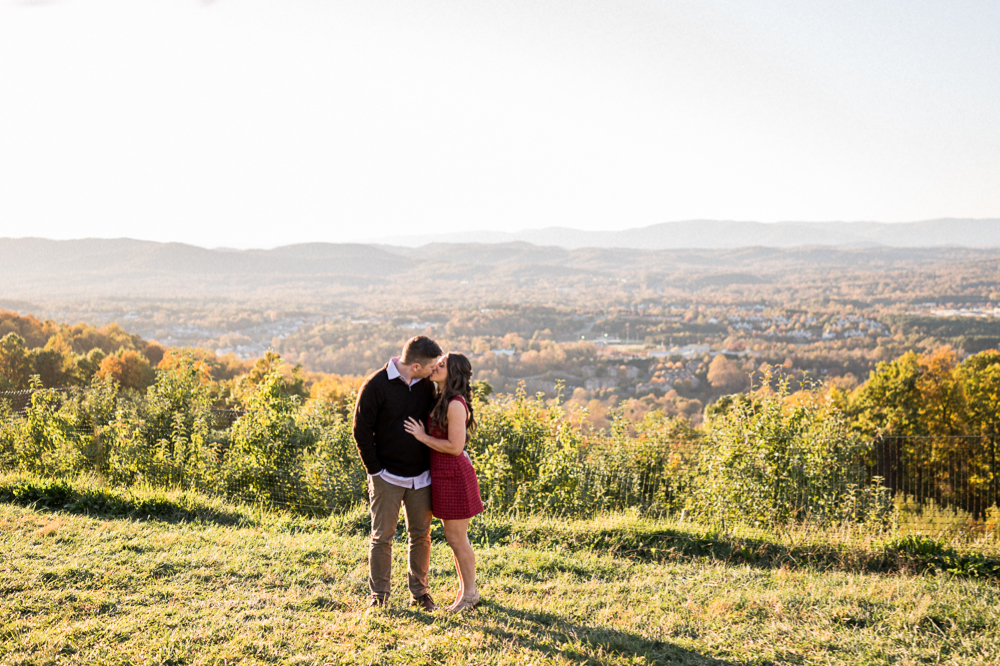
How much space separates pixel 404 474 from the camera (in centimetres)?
412

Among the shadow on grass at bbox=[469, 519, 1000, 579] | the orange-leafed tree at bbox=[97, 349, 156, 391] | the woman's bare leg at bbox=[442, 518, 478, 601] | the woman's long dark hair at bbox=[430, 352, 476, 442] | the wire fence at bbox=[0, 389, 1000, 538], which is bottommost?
the orange-leafed tree at bbox=[97, 349, 156, 391]

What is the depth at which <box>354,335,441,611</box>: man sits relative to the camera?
400cm

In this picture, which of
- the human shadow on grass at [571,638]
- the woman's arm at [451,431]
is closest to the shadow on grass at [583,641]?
the human shadow on grass at [571,638]

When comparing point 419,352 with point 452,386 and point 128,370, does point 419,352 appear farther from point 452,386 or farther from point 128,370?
point 128,370

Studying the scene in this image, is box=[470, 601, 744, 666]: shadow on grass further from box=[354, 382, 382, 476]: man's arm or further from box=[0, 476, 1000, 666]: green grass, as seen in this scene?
box=[354, 382, 382, 476]: man's arm

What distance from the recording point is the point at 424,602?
4301mm

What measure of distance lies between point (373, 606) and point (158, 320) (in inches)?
4329

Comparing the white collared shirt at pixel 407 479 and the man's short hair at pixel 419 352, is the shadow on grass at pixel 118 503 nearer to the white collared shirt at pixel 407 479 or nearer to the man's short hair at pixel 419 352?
the white collared shirt at pixel 407 479

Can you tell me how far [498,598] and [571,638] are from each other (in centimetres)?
84

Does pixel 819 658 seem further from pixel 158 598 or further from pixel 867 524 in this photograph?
pixel 158 598

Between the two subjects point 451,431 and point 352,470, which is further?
point 352,470

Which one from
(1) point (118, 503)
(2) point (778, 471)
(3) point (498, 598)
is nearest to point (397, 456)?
(3) point (498, 598)

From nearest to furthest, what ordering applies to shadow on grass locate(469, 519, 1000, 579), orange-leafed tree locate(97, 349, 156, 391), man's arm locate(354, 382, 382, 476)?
man's arm locate(354, 382, 382, 476)
shadow on grass locate(469, 519, 1000, 579)
orange-leafed tree locate(97, 349, 156, 391)

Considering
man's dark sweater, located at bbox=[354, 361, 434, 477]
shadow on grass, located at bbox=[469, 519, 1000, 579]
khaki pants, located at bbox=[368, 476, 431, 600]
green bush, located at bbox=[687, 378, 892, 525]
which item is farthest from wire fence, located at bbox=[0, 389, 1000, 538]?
man's dark sweater, located at bbox=[354, 361, 434, 477]
